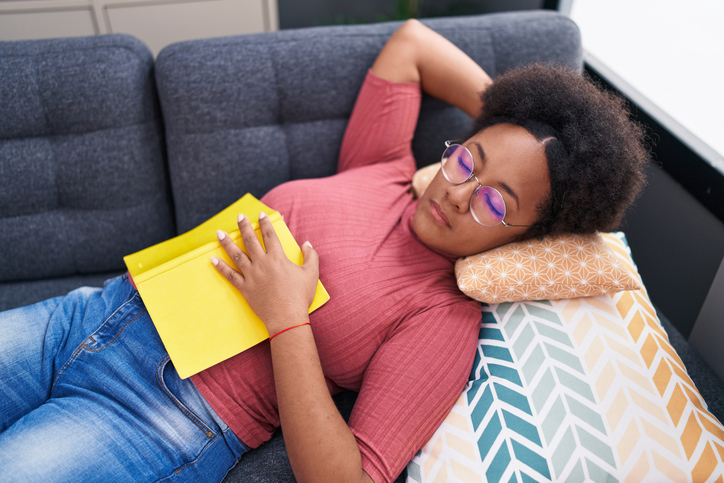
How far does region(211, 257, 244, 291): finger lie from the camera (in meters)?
0.97

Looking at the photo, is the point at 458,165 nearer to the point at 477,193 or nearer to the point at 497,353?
the point at 477,193

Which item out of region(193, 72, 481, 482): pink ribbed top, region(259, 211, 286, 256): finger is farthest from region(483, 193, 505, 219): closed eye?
region(259, 211, 286, 256): finger

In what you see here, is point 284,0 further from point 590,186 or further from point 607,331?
point 607,331

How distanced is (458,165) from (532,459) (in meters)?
0.64

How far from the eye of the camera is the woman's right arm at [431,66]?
4.31 feet

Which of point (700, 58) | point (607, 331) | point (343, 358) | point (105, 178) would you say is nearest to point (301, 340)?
point (343, 358)

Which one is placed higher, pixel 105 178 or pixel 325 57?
pixel 325 57

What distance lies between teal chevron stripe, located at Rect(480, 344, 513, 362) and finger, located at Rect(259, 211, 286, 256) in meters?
0.52

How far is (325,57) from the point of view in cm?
137

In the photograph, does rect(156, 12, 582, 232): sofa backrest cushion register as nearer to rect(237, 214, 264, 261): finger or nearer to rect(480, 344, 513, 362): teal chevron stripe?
rect(237, 214, 264, 261): finger

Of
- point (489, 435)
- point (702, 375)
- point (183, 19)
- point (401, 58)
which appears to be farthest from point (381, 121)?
point (183, 19)

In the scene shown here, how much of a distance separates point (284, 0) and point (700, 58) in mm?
2376

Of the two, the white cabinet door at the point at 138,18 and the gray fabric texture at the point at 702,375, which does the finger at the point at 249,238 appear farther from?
the white cabinet door at the point at 138,18

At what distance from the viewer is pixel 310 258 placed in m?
1.02
